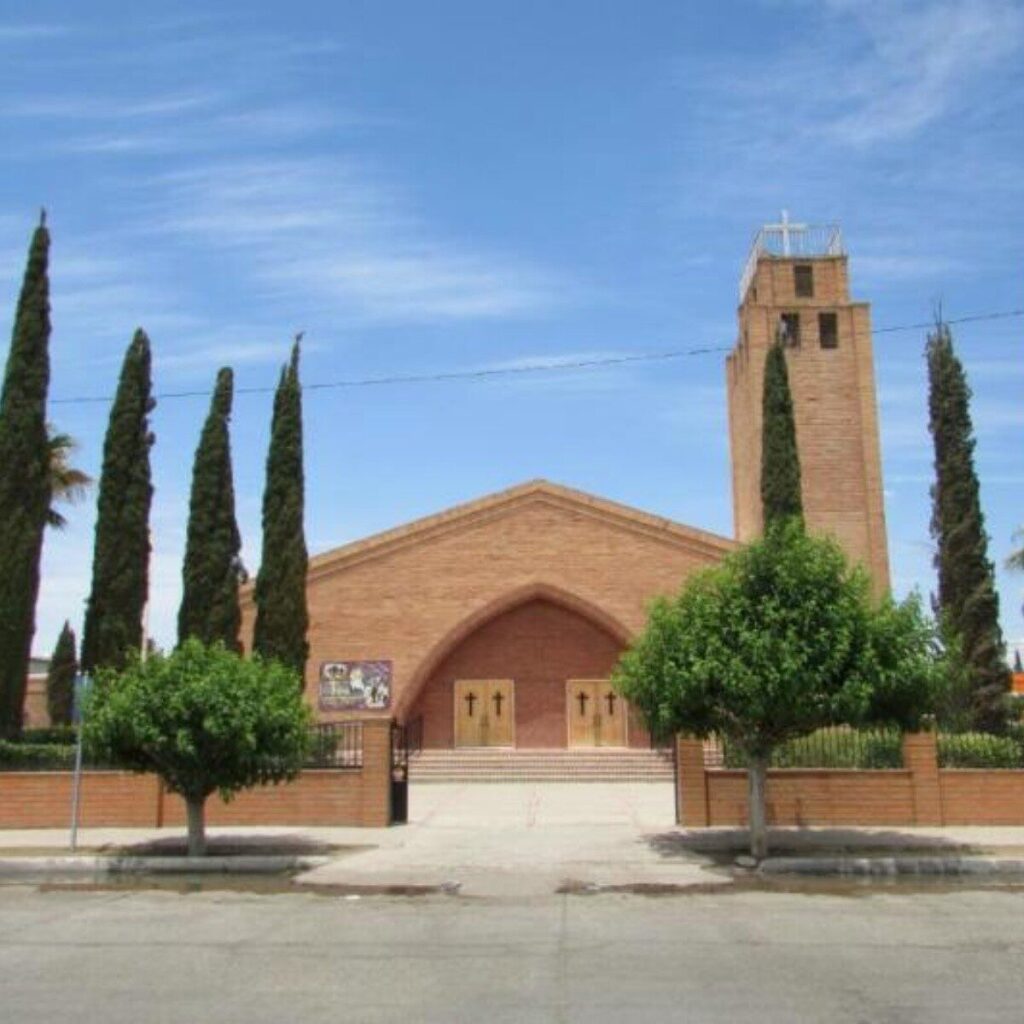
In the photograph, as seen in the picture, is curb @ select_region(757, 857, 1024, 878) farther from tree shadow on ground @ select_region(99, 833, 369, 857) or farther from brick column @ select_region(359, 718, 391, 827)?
brick column @ select_region(359, 718, 391, 827)

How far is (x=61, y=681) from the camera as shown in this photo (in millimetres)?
39000

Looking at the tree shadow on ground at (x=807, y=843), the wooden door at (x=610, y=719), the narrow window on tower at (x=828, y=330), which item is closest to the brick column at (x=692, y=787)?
the tree shadow on ground at (x=807, y=843)

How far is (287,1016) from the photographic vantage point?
22.6ft

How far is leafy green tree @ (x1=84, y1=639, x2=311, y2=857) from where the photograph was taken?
14.8 m

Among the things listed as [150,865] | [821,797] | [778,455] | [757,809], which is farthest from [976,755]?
[778,455]

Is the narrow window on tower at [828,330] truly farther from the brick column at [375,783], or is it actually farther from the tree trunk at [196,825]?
the tree trunk at [196,825]

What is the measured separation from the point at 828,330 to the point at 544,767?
1817 cm

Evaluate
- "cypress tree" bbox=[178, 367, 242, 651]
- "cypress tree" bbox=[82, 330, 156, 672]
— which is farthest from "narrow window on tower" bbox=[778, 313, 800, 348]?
"cypress tree" bbox=[82, 330, 156, 672]

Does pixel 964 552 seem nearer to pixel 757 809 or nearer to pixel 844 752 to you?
pixel 844 752

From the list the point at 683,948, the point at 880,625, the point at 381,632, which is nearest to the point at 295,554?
the point at 381,632

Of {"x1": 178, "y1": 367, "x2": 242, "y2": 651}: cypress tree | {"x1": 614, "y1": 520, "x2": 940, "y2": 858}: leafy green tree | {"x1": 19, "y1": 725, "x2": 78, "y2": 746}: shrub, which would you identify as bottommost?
{"x1": 19, "y1": 725, "x2": 78, "y2": 746}: shrub

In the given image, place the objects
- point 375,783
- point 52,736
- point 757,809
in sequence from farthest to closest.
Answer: point 52,736 < point 375,783 < point 757,809

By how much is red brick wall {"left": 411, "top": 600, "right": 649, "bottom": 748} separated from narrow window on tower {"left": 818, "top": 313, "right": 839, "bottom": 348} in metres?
12.6

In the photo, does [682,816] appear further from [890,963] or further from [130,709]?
[890,963]
